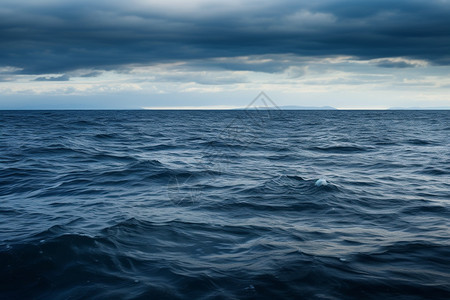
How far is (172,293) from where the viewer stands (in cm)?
674

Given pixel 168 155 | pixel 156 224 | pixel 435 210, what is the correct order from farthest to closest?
pixel 168 155
pixel 435 210
pixel 156 224

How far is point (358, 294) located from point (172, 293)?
339cm

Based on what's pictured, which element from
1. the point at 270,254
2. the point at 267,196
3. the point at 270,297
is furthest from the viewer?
the point at 267,196

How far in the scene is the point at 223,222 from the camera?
35.4 ft

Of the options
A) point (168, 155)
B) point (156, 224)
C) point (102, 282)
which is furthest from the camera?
point (168, 155)

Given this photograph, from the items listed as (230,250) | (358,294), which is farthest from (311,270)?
(230,250)

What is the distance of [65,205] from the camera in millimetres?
12445

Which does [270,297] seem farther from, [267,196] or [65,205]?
[65,205]

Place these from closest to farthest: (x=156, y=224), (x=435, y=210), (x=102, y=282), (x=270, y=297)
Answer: (x=270, y=297) < (x=102, y=282) < (x=156, y=224) < (x=435, y=210)

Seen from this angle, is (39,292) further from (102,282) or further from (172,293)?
(172,293)

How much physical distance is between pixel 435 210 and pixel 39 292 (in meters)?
11.5

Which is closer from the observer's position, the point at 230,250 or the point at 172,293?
the point at 172,293

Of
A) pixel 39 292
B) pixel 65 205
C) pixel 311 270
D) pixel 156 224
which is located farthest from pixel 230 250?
pixel 65 205

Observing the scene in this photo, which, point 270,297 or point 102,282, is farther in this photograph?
point 102,282
